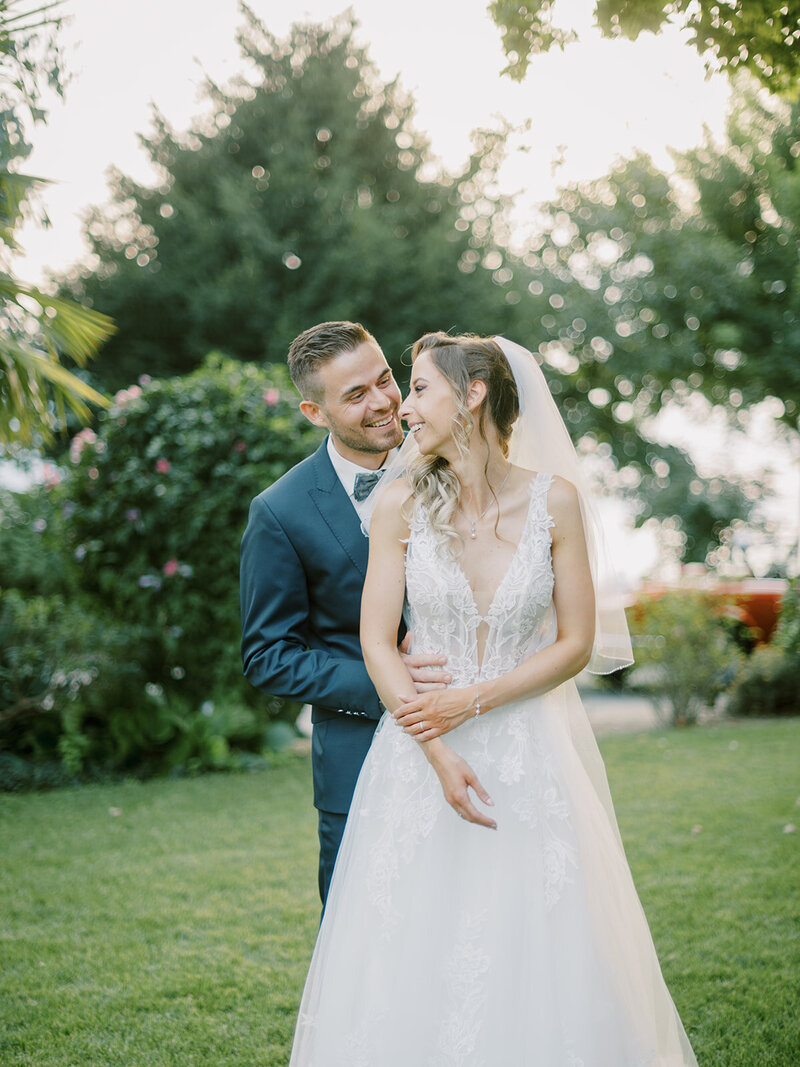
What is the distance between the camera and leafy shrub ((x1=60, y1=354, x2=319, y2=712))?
27.6 ft

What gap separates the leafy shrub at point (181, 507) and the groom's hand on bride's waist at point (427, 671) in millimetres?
5888

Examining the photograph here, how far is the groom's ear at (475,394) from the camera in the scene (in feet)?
8.68

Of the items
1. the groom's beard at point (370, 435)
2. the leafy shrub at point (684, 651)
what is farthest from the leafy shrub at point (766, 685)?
the groom's beard at point (370, 435)

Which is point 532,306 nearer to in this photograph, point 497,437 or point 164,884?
point 164,884

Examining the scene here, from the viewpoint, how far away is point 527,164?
3984mm

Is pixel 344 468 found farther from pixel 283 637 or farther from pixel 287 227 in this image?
pixel 287 227

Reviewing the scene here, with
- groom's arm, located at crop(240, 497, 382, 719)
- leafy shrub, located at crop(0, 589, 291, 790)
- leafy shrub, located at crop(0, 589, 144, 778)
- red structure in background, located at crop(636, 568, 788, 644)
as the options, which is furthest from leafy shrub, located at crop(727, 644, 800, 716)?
groom's arm, located at crop(240, 497, 382, 719)

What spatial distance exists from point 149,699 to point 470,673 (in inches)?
254

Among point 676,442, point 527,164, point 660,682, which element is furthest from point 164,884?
point 676,442

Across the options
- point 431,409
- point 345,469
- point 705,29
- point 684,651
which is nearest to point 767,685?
point 684,651

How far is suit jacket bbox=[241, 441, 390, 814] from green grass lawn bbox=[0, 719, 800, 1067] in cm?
143

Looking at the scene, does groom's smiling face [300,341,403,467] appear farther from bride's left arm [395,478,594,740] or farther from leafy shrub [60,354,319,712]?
leafy shrub [60,354,319,712]

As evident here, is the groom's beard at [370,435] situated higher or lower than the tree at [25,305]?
lower

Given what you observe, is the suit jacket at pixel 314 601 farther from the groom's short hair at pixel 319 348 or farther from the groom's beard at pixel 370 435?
the groom's short hair at pixel 319 348
